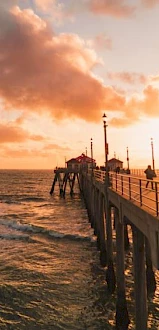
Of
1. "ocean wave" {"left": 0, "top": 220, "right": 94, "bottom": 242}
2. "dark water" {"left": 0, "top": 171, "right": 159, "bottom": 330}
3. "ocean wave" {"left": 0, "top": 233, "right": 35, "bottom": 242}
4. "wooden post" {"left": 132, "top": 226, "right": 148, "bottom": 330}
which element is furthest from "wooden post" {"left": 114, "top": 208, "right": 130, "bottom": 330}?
"ocean wave" {"left": 0, "top": 233, "right": 35, "bottom": 242}

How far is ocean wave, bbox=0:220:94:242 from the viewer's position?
2306cm

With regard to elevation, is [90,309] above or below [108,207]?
below

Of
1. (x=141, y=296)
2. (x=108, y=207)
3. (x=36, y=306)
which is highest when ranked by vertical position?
(x=108, y=207)

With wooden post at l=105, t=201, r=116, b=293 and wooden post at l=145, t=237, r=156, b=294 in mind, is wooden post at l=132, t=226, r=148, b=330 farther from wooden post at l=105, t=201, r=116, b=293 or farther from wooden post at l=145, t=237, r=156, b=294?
wooden post at l=105, t=201, r=116, b=293

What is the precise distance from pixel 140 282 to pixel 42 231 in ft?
64.2

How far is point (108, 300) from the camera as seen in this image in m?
12.5

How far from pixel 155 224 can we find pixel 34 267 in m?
12.5

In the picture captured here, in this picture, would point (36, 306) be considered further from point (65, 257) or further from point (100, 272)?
point (65, 257)

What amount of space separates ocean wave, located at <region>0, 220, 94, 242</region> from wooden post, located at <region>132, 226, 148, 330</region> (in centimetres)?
1452

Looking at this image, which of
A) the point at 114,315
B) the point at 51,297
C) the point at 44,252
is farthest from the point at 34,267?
the point at 114,315

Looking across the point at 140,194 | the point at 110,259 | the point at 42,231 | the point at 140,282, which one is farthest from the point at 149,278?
the point at 42,231

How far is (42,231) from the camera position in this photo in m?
26.6

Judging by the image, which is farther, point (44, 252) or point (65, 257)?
point (44, 252)

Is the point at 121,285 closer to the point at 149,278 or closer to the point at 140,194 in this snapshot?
the point at 149,278
